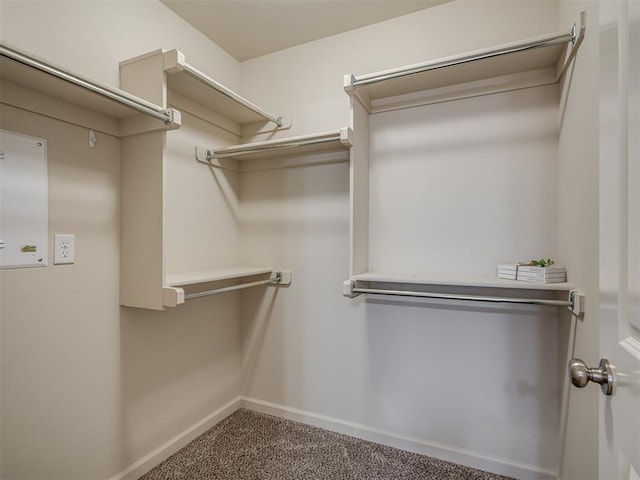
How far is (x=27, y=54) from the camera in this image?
1.02 meters

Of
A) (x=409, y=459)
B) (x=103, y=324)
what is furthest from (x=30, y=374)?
(x=409, y=459)

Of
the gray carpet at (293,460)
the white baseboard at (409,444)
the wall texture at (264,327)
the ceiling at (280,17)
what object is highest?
the ceiling at (280,17)

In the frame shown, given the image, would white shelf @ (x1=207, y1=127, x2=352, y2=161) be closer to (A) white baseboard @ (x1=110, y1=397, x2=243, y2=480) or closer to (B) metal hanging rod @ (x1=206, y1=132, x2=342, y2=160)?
(B) metal hanging rod @ (x1=206, y1=132, x2=342, y2=160)

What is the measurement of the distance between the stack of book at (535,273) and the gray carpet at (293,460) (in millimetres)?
1021

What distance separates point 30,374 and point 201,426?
104cm

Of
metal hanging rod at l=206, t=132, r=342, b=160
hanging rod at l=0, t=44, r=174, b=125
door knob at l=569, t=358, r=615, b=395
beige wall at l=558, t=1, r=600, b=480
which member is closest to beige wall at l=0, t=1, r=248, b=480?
hanging rod at l=0, t=44, r=174, b=125

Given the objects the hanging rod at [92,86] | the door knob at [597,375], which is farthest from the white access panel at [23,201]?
the door knob at [597,375]

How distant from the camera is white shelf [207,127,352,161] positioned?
1.77 metres

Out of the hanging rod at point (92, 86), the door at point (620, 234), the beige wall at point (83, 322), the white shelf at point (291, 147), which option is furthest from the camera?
the white shelf at point (291, 147)

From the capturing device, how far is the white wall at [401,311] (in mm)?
1652

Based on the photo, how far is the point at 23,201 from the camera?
1.26 metres

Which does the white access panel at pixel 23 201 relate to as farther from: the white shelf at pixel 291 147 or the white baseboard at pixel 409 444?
the white baseboard at pixel 409 444

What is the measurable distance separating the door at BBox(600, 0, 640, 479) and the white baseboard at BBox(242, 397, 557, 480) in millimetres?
1274

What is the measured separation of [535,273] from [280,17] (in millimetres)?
1872
